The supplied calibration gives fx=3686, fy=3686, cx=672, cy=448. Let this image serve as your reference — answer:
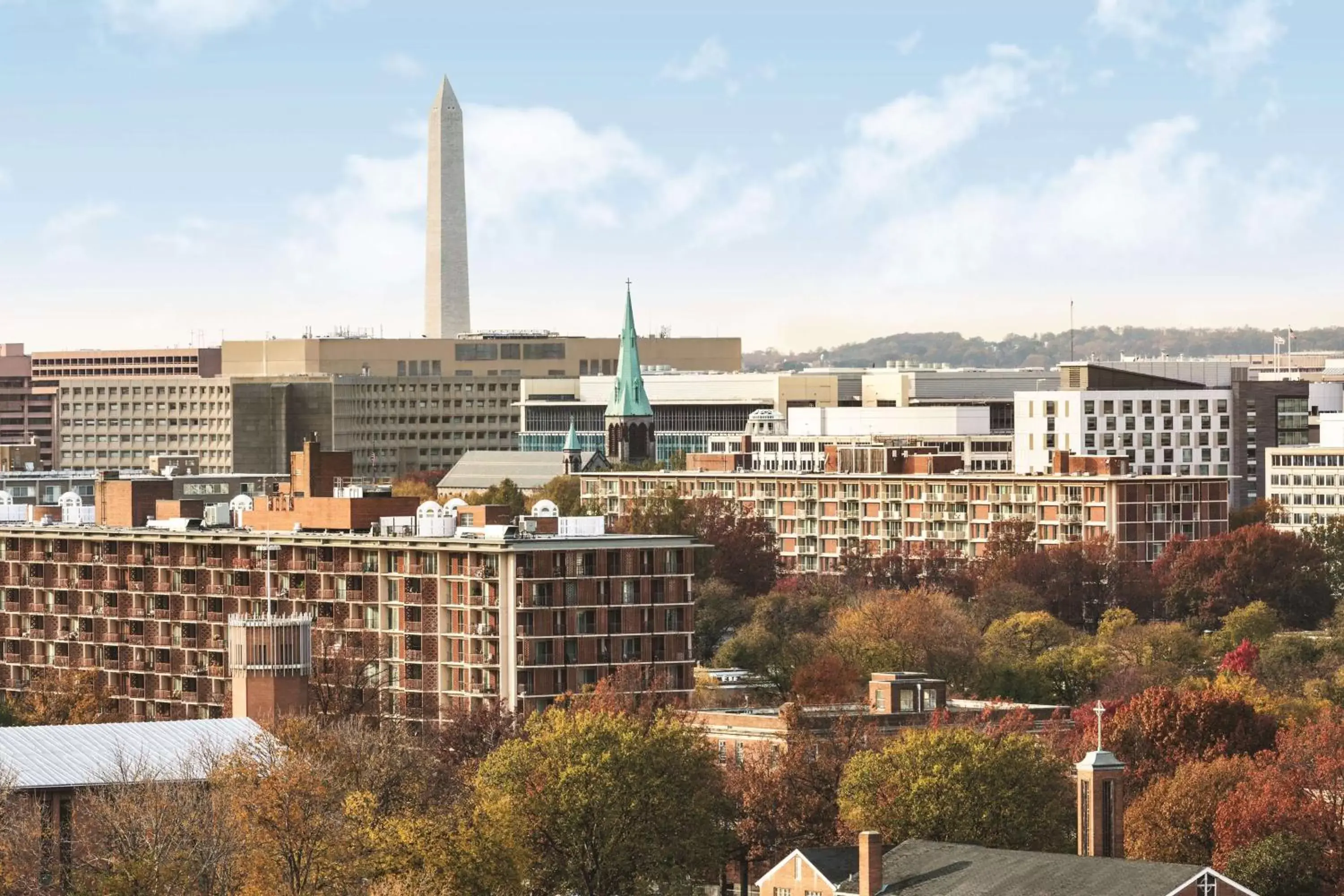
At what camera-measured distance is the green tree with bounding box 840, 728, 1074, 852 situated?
12294 cm

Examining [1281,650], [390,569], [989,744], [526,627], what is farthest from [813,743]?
[1281,650]

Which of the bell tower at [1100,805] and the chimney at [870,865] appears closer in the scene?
the chimney at [870,865]

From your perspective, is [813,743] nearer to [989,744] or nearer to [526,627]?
[989,744]

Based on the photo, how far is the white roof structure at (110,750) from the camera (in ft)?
389

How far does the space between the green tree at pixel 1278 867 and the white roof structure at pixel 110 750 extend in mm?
32927

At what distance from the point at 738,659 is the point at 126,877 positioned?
292 ft

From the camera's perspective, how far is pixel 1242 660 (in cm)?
18938

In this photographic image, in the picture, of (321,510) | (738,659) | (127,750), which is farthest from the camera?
(738,659)

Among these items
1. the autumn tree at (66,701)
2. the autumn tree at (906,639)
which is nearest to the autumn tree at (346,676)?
the autumn tree at (66,701)

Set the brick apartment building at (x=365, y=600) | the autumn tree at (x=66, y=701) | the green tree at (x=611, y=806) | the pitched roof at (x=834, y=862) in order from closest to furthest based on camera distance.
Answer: the pitched roof at (x=834, y=862), the green tree at (x=611, y=806), the autumn tree at (x=66, y=701), the brick apartment building at (x=365, y=600)

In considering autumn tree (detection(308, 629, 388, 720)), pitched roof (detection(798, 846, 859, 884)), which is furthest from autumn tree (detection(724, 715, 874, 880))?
autumn tree (detection(308, 629, 388, 720))

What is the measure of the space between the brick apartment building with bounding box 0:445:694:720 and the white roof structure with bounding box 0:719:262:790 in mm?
10827

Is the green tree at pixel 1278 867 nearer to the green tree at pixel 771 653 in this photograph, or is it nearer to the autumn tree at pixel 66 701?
the autumn tree at pixel 66 701

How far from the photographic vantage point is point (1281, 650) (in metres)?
193
